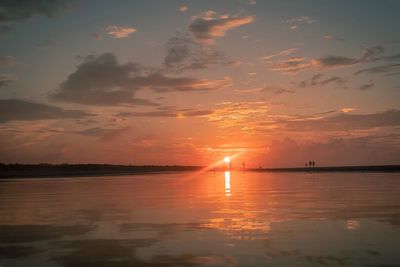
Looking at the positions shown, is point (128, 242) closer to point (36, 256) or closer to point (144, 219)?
point (36, 256)

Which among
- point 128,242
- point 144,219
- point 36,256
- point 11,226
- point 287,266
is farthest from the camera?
point 144,219

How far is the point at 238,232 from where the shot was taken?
16.3 meters

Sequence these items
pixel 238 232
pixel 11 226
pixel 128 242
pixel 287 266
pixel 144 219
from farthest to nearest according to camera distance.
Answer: pixel 144 219
pixel 11 226
pixel 238 232
pixel 128 242
pixel 287 266

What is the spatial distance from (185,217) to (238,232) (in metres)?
5.12

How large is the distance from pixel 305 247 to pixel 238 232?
11.0 feet

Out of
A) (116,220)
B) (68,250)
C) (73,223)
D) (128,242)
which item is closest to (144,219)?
(116,220)

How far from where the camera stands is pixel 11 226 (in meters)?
19.1

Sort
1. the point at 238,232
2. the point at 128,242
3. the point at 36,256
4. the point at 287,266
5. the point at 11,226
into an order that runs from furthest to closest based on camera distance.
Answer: the point at 11,226 < the point at 238,232 < the point at 128,242 < the point at 36,256 < the point at 287,266

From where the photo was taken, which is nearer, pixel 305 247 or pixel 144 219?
pixel 305 247

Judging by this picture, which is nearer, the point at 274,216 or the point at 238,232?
the point at 238,232

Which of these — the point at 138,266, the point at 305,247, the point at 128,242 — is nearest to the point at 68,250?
the point at 128,242

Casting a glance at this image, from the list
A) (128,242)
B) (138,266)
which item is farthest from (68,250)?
(138,266)

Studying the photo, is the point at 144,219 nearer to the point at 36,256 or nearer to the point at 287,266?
the point at 36,256

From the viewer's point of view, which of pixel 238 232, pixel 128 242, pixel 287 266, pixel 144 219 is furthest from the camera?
pixel 144 219
